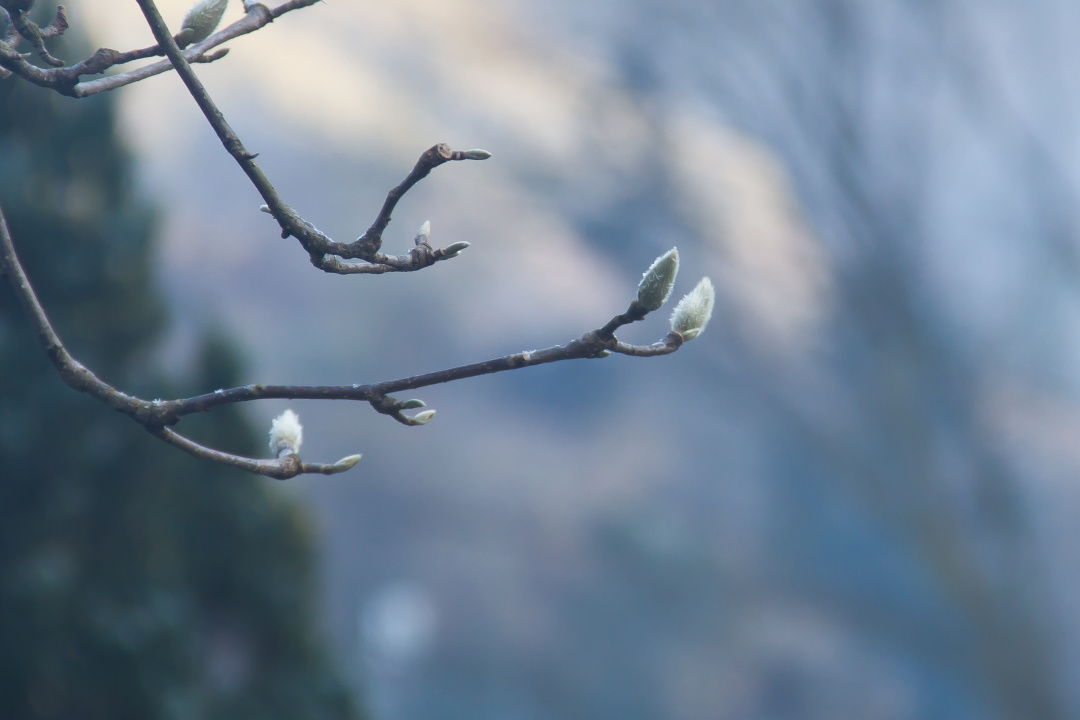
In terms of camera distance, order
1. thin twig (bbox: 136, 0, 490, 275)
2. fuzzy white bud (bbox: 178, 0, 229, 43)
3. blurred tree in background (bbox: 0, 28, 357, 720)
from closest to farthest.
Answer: thin twig (bbox: 136, 0, 490, 275), fuzzy white bud (bbox: 178, 0, 229, 43), blurred tree in background (bbox: 0, 28, 357, 720)

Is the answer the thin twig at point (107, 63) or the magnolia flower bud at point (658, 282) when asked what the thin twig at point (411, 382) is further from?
the thin twig at point (107, 63)

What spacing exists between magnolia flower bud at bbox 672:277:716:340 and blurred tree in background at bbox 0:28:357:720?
155 centimetres

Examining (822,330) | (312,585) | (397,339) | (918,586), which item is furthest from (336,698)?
(918,586)

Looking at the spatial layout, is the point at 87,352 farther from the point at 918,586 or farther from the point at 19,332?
the point at 918,586

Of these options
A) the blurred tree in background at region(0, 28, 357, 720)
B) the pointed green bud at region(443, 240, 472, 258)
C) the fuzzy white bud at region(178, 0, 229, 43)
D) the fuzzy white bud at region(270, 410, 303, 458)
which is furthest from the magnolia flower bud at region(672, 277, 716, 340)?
the blurred tree in background at region(0, 28, 357, 720)

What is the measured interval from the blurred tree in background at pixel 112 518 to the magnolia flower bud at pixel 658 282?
1.56m

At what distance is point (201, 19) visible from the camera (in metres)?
0.52

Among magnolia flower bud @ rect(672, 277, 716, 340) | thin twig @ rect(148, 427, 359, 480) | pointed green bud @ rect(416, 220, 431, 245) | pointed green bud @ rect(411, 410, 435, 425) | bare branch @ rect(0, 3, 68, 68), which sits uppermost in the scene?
bare branch @ rect(0, 3, 68, 68)

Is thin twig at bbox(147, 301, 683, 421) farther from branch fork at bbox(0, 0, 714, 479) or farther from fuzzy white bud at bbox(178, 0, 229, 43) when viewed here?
fuzzy white bud at bbox(178, 0, 229, 43)

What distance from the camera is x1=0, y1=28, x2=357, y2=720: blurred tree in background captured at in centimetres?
159

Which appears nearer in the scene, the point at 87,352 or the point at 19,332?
the point at 19,332

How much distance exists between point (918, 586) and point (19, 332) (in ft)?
14.5

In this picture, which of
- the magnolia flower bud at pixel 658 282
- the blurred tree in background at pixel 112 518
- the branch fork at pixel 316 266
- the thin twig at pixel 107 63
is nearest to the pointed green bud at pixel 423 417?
the branch fork at pixel 316 266

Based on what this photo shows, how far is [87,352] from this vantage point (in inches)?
69.4
